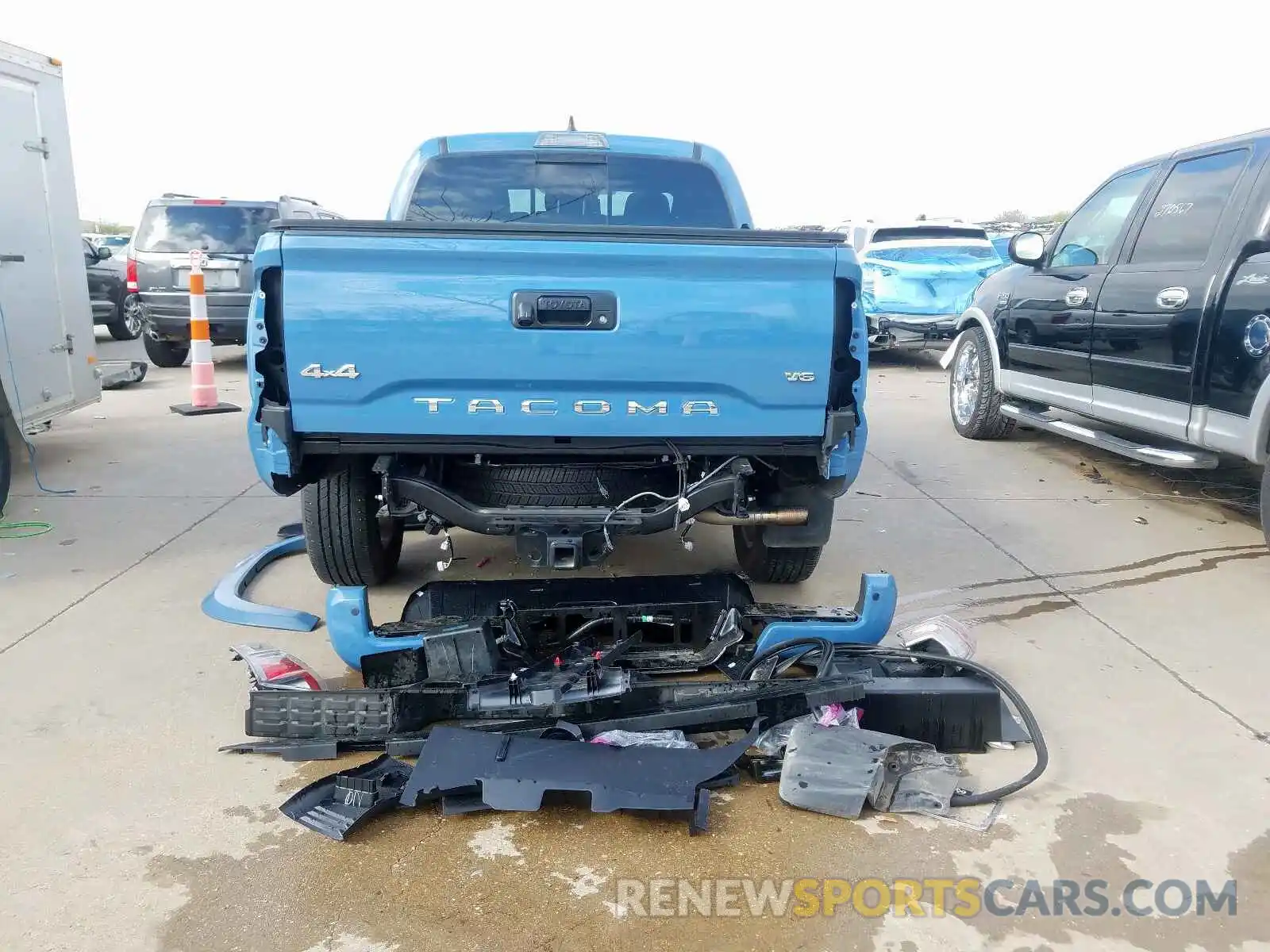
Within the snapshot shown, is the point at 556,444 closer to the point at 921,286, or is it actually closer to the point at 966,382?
the point at 966,382

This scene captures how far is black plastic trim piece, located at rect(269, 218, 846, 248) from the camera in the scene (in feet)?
10.2

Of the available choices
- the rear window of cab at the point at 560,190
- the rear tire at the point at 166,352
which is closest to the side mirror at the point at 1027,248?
the rear window of cab at the point at 560,190

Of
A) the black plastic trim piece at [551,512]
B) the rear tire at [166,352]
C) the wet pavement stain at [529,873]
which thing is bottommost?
the wet pavement stain at [529,873]

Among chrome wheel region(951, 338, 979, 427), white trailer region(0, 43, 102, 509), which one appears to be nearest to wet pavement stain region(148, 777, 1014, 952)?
white trailer region(0, 43, 102, 509)

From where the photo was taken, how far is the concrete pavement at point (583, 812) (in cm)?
228

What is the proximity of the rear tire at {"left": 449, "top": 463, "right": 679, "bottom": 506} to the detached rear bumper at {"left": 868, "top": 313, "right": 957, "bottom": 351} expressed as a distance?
29.8 feet

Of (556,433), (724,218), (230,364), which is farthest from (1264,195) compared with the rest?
(230,364)

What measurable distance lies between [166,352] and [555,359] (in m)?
10.6

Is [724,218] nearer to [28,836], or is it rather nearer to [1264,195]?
[1264,195]

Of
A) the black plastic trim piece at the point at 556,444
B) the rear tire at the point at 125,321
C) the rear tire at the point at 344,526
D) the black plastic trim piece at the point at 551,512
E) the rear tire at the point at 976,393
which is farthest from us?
the rear tire at the point at 125,321

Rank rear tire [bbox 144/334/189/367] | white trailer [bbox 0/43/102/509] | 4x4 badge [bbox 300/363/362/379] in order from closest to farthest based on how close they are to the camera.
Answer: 1. 4x4 badge [bbox 300/363/362/379]
2. white trailer [bbox 0/43/102/509]
3. rear tire [bbox 144/334/189/367]

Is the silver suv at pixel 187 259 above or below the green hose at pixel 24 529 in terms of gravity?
above

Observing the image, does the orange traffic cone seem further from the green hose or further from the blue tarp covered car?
the blue tarp covered car

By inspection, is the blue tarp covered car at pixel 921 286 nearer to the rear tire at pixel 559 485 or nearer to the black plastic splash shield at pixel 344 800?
the rear tire at pixel 559 485
